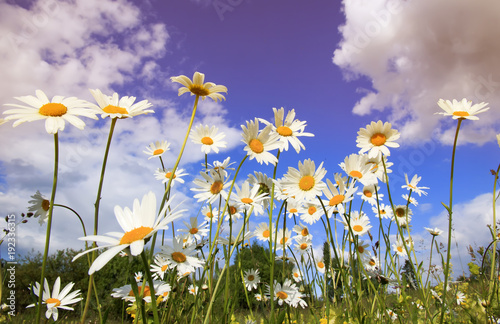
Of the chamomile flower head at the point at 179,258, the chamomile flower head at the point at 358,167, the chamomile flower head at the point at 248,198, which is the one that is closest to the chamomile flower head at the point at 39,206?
the chamomile flower head at the point at 179,258

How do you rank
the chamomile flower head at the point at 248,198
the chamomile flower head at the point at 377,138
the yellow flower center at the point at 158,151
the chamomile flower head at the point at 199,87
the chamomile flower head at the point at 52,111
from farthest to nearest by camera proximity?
1. the yellow flower center at the point at 158,151
2. the chamomile flower head at the point at 377,138
3. the chamomile flower head at the point at 248,198
4. the chamomile flower head at the point at 199,87
5. the chamomile flower head at the point at 52,111

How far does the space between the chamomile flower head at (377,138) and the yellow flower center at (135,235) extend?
73.1 inches

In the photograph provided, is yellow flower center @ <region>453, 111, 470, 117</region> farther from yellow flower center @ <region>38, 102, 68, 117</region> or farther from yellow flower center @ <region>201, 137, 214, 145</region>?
yellow flower center @ <region>38, 102, 68, 117</region>

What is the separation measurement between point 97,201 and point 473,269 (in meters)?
3.44

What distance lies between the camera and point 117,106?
1.54 m

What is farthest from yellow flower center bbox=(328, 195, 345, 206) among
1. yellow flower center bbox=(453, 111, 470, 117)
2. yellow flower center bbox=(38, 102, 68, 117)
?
yellow flower center bbox=(38, 102, 68, 117)

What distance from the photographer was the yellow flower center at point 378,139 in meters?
2.50

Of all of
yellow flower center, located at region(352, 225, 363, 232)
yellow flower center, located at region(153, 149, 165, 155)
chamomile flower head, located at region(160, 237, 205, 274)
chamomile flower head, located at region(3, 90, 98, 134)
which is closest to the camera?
chamomile flower head, located at region(3, 90, 98, 134)

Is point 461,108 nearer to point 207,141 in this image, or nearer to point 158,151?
point 207,141

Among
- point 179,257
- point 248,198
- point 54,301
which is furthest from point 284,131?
point 54,301

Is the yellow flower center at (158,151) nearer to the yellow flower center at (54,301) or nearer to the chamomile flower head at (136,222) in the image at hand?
the yellow flower center at (54,301)

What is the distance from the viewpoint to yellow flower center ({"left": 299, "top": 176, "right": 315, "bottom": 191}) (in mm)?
2105

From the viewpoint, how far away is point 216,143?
2.63 m

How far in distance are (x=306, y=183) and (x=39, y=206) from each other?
1.95 meters
